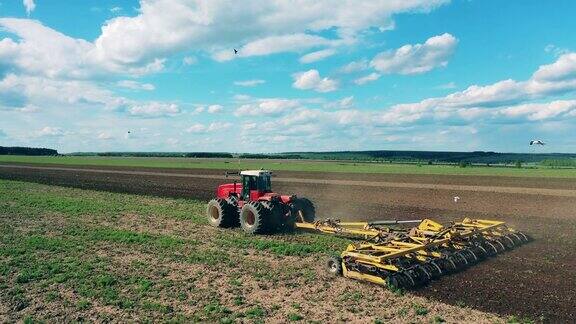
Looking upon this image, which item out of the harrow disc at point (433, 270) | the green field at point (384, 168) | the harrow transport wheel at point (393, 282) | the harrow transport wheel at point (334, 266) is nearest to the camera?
the harrow transport wheel at point (393, 282)

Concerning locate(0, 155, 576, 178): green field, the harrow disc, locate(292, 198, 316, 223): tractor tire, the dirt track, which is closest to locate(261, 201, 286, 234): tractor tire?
locate(292, 198, 316, 223): tractor tire

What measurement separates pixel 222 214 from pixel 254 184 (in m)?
1.98

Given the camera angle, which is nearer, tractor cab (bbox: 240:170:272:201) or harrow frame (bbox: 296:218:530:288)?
harrow frame (bbox: 296:218:530:288)

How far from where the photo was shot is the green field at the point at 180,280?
9656 mm

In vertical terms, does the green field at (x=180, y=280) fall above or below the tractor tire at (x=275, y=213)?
below

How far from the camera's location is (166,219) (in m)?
21.7

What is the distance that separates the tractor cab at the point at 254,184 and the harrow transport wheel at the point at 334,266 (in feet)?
20.7

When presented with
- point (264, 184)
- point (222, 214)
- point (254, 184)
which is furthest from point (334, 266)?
point (222, 214)

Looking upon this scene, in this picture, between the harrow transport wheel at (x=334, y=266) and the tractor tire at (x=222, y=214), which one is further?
the tractor tire at (x=222, y=214)

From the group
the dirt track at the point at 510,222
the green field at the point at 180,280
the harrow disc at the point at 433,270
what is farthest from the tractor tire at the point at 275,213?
the harrow disc at the point at 433,270

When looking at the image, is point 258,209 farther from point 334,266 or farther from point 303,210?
point 334,266

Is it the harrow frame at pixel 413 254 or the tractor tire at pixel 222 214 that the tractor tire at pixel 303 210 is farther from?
the tractor tire at pixel 222 214

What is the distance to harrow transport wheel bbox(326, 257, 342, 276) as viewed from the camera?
12.3 metres

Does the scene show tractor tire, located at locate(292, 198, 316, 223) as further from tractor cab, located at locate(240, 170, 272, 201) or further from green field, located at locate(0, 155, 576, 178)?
green field, located at locate(0, 155, 576, 178)
